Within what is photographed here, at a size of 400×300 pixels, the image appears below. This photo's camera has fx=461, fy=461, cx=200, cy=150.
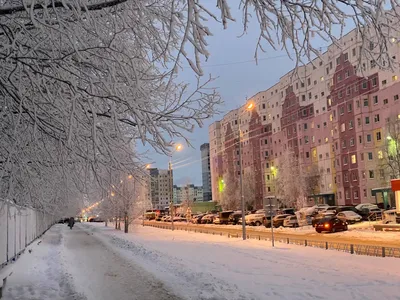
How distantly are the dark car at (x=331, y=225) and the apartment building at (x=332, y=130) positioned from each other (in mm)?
13448

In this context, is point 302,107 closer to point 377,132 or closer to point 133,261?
point 377,132

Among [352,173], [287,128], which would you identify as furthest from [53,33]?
[287,128]

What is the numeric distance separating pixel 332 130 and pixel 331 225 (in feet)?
132

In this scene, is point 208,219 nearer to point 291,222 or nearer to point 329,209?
point 329,209

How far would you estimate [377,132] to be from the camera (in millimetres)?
61531

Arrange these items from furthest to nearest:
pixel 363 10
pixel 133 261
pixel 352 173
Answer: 1. pixel 352 173
2. pixel 133 261
3. pixel 363 10

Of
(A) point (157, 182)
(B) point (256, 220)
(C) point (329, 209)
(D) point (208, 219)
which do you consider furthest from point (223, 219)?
(A) point (157, 182)

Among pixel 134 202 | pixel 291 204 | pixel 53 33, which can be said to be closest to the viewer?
pixel 53 33

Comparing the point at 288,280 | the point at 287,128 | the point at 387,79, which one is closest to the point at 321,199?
the point at 287,128

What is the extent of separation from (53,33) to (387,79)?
2370 inches

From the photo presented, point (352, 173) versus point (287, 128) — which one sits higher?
point (287, 128)

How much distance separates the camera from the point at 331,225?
112 ft

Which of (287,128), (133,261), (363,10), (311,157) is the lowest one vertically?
(133,261)

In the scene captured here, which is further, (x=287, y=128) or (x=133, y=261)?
(x=287, y=128)
